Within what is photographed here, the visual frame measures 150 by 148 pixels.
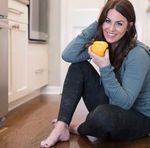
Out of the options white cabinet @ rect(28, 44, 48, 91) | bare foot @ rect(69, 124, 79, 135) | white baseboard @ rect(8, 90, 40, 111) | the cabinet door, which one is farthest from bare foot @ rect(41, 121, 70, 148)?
white cabinet @ rect(28, 44, 48, 91)

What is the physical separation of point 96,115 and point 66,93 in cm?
24

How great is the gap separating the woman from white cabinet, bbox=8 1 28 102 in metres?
0.71

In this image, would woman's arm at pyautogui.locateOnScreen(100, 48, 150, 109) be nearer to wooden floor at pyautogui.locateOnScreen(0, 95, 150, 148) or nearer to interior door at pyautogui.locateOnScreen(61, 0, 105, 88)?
wooden floor at pyautogui.locateOnScreen(0, 95, 150, 148)

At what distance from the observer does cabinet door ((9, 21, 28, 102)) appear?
2267 mm

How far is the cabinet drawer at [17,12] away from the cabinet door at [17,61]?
4 cm

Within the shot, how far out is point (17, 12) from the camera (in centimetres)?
236

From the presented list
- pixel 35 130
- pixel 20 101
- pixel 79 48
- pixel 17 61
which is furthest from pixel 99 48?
pixel 20 101

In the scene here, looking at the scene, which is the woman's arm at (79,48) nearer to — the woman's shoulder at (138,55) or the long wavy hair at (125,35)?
the long wavy hair at (125,35)

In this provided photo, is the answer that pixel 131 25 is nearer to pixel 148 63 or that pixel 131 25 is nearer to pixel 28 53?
pixel 148 63

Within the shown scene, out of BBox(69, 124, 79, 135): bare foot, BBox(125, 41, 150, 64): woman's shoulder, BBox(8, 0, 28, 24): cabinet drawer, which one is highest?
BBox(8, 0, 28, 24): cabinet drawer

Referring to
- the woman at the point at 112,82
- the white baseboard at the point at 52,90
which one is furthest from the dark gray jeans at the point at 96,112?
the white baseboard at the point at 52,90

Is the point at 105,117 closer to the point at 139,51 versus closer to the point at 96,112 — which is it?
the point at 96,112

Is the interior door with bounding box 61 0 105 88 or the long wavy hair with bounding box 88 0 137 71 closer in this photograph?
the long wavy hair with bounding box 88 0 137 71

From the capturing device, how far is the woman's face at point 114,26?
1.42 meters
